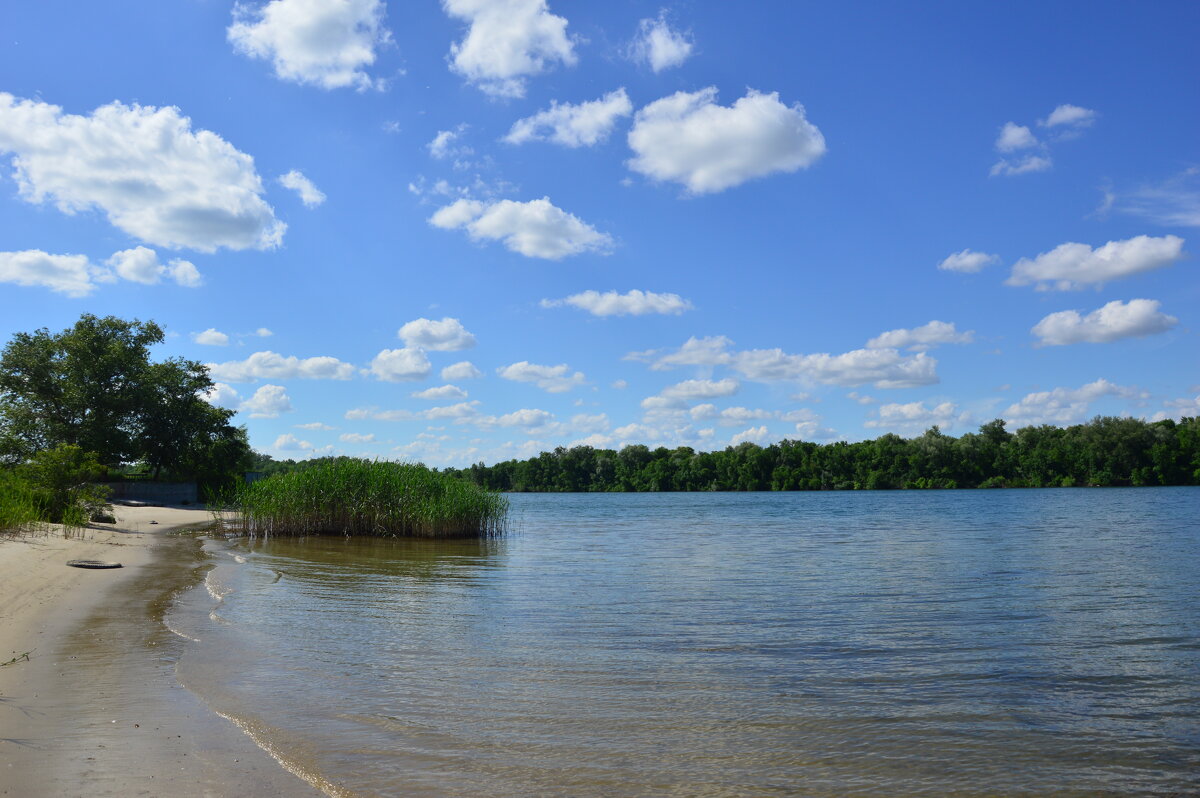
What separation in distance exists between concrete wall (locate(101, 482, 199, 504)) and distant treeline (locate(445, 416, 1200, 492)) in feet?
83.4

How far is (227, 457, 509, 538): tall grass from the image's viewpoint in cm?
2761

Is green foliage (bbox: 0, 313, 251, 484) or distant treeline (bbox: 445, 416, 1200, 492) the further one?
distant treeline (bbox: 445, 416, 1200, 492)

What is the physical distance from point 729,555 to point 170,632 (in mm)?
16826

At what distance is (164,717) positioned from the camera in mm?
6555

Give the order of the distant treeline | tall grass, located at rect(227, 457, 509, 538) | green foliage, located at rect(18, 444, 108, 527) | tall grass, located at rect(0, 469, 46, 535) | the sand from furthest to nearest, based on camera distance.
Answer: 1. the distant treeline
2. tall grass, located at rect(227, 457, 509, 538)
3. green foliage, located at rect(18, 444, 108, 527)
4. tall grass, located at rect(0, 469, 46, 535)
5. the sand

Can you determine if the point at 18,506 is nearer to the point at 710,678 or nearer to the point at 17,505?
the point at 17,505

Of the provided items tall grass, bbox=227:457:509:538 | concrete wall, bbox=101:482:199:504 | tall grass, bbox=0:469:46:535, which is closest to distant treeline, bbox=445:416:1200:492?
concrete wall, bbox=101:482:199:504

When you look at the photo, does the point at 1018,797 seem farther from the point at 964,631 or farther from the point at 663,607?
the point at 663,607

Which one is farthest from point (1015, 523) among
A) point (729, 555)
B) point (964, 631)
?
point (964, 631)

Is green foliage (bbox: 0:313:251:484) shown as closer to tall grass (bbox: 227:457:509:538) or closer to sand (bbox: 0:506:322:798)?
tall grass (bbox: 227:457:509:538)

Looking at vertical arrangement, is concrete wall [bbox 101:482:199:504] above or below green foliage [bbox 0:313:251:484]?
below

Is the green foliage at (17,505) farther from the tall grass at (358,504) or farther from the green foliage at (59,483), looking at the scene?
the tall grass at (358,504)

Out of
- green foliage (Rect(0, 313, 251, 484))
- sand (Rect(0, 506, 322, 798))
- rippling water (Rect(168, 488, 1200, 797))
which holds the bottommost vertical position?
rippling water (Rect(168, 488, 1200, 797))

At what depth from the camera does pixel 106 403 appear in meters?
51.2
